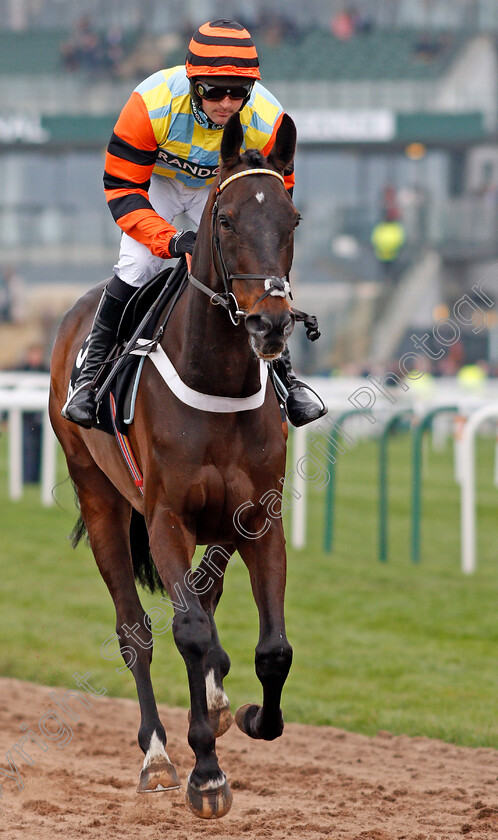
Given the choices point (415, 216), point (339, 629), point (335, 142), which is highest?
point (335, 142)

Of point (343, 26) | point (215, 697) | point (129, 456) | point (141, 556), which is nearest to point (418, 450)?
point (141, 556)

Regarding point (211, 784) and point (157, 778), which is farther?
point (157, 778)

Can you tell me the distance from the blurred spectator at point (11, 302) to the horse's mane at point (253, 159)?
21378 millimetres

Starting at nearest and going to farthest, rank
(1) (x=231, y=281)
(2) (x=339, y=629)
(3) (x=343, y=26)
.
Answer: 1. (1) (x=231, y=281)
2. (2) (x=339, y=629)
3. (3) (x=343, y=26)

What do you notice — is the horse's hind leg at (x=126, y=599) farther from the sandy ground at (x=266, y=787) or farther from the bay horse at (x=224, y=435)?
the sandy ground at (x=266, y=787)

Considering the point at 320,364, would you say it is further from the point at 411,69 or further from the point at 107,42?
the point at 107,42

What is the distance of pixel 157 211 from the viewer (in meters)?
4.47

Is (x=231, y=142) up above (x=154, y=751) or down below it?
above

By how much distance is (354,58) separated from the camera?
1172 inches

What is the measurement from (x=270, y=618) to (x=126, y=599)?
1189mm

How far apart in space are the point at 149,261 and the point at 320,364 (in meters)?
18.8

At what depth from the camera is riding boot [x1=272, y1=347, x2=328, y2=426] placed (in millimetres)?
4059

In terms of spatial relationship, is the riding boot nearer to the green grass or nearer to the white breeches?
the white breeches

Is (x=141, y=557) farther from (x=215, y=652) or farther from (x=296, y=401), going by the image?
(x=296, y=401)
